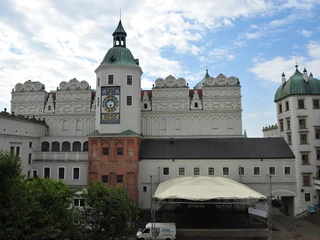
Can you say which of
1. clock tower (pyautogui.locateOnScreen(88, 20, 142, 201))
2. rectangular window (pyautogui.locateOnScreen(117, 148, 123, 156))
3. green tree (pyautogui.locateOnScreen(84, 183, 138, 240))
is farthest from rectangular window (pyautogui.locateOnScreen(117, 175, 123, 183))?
green tree (pyautogui.locateOnScreen(84, 183, 138, 240))

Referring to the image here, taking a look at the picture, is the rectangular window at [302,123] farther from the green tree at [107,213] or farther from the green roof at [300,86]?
the green tree at [107,213]

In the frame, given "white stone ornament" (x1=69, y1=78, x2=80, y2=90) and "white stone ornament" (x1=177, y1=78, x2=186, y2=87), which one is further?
"white stone ornament" (x1=69, y1=78, x2=80, y2=90)

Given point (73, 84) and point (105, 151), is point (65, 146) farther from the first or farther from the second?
point (73, 84)

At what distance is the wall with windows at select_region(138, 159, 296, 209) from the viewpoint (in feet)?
123

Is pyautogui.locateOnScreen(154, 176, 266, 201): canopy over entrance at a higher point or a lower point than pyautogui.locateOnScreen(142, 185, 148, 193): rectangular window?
higher

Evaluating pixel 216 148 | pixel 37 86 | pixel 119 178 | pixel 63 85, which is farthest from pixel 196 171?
pixel 37 86

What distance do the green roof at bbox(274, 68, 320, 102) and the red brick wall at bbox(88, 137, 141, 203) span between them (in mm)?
23047

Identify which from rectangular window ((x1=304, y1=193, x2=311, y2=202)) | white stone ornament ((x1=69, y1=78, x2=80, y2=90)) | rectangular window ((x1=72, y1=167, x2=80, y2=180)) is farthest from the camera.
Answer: white stone ornament ((x1=69, y1=78, x2=80, y2=90))

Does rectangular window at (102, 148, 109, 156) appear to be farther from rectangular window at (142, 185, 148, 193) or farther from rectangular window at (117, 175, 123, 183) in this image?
rectangular window at (142, 185, 148, 193)

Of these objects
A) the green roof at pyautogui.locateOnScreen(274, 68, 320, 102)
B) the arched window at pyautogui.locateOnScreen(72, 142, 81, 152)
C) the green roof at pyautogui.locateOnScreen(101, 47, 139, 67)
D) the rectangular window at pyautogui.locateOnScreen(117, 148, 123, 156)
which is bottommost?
the rectangular window at pyautogui.locateOnScreen(117, 148, 123, 156)

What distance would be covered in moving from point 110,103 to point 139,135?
611 centimetres

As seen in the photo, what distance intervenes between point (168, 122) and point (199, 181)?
13.9m

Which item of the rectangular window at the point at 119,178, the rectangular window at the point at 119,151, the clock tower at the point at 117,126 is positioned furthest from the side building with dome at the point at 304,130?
the rectangular window at the point at 119,151

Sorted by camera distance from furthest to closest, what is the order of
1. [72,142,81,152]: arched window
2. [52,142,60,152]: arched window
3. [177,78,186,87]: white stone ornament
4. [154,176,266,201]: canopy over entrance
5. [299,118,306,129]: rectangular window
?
1. [177,78,186,87]: white stone ornament
2. [72,142,81,152]: arched window
3. [52,142,60,152]: arched window
4. [299,118,306,129]: rectangular window
5. [154,176,266,201]: canopy over entrance
